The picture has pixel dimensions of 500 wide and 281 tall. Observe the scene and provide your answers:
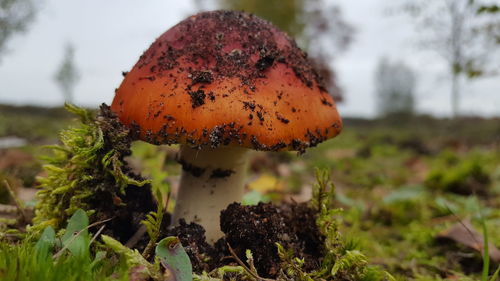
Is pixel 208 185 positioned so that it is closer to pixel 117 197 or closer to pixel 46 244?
pixel 117 197

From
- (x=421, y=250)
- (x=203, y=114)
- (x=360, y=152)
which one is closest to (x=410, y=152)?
(x=360, y=152)

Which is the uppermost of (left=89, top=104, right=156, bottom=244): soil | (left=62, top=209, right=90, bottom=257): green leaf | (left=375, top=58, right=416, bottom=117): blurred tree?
(left=375, top=58, right=416, bottom=117): blurred tree

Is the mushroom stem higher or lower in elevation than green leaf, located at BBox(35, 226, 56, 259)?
higher

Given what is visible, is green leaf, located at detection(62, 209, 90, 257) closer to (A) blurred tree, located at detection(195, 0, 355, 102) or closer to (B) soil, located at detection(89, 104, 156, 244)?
(B) soil, located at detection(89, 104, 156, 244)

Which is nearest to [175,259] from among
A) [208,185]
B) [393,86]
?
[208,185]

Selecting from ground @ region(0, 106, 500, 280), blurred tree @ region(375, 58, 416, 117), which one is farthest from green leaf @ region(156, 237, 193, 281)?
blurred tree @ region(375, 58, 416, 117)

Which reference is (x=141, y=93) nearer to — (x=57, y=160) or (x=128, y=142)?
(x=128, y=142)
